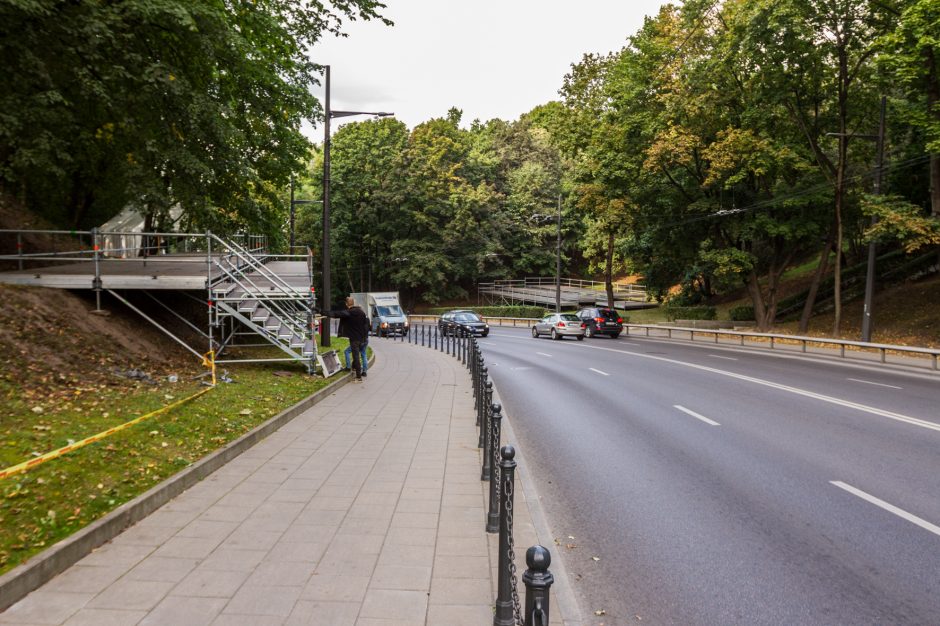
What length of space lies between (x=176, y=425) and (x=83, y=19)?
25.5 ft

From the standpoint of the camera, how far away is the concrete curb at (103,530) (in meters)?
4.11

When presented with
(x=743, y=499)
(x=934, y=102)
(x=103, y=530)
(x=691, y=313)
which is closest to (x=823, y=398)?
(x=743, y=499)

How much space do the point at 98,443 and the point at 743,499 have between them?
7.13 meters

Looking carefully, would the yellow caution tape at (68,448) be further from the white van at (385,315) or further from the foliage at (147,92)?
the white van at (385,315)

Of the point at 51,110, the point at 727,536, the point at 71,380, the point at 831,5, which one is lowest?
the point at 727,536

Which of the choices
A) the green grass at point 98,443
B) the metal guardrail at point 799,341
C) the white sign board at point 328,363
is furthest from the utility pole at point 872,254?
the green grass at point 98,443

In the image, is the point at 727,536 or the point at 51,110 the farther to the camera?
the point at 51,110

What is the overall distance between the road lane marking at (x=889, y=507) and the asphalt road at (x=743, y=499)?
2cm

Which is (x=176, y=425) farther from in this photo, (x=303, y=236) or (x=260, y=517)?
(x=303, y=236)

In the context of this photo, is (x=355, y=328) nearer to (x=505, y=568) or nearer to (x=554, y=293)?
(x=505, y=568)

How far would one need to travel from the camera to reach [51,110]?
11.7m

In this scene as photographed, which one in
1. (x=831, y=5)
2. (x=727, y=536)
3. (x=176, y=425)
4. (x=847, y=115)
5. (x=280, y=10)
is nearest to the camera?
(x=727, y=536)

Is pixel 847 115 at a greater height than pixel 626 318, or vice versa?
pixel 847 115

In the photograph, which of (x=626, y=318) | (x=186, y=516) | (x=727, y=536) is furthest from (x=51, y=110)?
(x=626, y=318)
